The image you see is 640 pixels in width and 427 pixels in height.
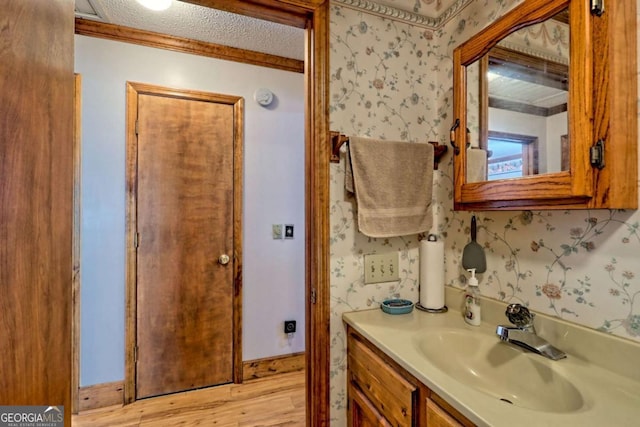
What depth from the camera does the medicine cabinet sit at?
686 mm

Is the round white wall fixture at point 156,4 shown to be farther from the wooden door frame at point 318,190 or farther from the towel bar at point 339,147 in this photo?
the towel bar at point 339,147

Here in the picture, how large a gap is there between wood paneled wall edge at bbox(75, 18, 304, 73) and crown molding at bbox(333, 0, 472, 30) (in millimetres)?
1057

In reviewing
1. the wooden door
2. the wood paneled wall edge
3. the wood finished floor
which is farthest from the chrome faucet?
the wood paneled wall edge

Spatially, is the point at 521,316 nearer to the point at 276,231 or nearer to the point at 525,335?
the point at 525,335

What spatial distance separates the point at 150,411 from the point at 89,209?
4.18 feet

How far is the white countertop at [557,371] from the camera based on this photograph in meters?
0.56

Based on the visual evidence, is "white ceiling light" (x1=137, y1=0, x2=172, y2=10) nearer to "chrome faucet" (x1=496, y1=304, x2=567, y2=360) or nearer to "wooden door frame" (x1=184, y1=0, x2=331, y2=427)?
"wooden door frame" (x1=184, y1=0, x2=331, y2=427)

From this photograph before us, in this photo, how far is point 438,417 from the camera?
69 centimetres

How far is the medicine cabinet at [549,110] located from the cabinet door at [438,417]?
59 cm

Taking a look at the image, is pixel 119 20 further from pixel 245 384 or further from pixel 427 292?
pixel 245 384

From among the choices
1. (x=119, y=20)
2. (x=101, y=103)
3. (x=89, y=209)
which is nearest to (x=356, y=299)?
(x=89, y=209)

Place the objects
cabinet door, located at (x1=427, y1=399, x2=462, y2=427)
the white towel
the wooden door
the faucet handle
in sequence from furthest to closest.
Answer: the white towel
the faucet handle
cabinet door, located at (x1=427, y1=399, x2=462, y2=427)
the wooden door

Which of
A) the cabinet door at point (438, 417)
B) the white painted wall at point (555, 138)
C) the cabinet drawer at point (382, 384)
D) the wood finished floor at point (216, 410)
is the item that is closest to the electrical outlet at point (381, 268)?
the cabinet drawer at point (382, 384)

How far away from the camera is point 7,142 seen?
51 centimetres
